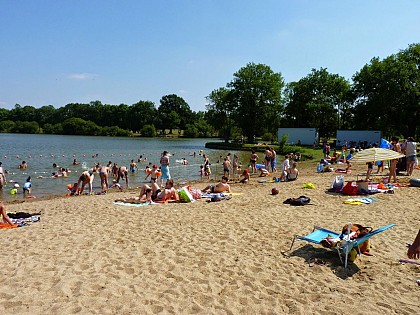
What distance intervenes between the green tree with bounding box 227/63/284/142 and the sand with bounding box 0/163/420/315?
5126 centimetres

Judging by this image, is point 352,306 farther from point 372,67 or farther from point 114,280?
point 372,67

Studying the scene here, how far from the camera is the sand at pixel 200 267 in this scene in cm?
458

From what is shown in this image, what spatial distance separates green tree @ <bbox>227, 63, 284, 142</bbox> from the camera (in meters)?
60.2

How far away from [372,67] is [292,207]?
4078 centimetres

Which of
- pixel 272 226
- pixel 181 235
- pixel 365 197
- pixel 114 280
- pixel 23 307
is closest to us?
→ pixel 23 307

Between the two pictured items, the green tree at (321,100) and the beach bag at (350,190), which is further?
the green tree at (321,100)

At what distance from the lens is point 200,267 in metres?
5.76

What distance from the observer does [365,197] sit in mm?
11320

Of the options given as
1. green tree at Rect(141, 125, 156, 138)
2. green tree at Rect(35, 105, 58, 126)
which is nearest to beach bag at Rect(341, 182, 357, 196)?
green tree at Rect(141, 125, 156, 138)

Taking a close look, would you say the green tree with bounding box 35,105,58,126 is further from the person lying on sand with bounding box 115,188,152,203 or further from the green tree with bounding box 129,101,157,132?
the person lying on sand with bounding box 115,188,152,203

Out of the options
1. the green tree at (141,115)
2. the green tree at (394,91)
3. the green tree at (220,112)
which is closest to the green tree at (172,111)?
the green tree at (141,115)

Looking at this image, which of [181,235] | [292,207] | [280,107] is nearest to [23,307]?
[181,235]

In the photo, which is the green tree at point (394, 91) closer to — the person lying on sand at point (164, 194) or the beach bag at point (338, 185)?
the beach bag at point (338, 185)

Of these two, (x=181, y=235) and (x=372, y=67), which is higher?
(x=372, y=67)
